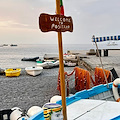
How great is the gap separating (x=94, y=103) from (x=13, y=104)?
5.44 m

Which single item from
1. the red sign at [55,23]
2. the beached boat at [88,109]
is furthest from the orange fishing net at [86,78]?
the red sign at [55,23]

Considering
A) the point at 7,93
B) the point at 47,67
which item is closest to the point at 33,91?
the point at 7,93

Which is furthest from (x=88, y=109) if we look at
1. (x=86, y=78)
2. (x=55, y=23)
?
(x=86, y=78)

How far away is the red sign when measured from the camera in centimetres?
251

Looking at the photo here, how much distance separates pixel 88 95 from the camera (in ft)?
16.3

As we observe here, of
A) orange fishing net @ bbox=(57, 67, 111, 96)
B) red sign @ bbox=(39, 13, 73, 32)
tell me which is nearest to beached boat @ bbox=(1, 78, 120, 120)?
red sign @ bbox=(39, 13, 73, 32)

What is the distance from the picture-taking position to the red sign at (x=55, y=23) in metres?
2.51

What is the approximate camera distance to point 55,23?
8.79 ft

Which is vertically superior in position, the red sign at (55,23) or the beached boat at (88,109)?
the red sign at (55,23)

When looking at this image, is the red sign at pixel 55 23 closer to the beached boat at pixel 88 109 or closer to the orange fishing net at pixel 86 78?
the beached boat at pixel 88 109

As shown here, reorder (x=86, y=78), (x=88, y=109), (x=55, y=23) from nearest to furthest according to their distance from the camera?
(x=55, y=23) < (x=88, y=109) < (x=86, y=78)

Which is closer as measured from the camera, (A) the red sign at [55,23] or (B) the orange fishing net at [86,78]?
(A) the red sign at [55,23]

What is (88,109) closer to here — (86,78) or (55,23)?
(55,23)

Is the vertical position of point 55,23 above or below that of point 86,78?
above
